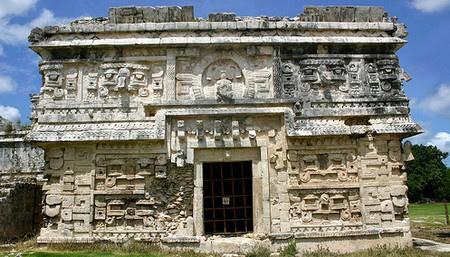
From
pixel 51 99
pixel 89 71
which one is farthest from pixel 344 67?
pixel 51 99

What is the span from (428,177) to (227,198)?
42.5 metres

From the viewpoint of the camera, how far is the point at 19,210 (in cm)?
1366

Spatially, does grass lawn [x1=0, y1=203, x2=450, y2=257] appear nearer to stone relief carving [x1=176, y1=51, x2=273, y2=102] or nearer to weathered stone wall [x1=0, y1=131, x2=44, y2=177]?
stone relief carving [x1=176, y1=51, x2=273, y2=102]

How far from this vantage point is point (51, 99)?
11.5 meters

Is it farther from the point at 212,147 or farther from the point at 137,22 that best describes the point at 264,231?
the point at 137,22

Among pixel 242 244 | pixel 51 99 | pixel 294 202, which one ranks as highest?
pixel 51 99

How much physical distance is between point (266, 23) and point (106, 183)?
586 centimetres

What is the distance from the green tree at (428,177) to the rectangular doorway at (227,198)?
40.0m

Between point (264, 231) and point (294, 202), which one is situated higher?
point (294, 202)

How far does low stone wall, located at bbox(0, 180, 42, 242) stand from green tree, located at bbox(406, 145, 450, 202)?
40.9 m

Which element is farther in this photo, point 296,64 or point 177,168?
point 296,64

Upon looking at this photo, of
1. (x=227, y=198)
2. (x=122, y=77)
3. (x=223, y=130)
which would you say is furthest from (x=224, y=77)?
(x=227, y=198)

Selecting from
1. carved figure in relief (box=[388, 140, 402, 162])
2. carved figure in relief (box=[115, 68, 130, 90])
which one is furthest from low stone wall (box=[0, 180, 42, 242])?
carved figure in relief (box=[388, 140, 402, 162])

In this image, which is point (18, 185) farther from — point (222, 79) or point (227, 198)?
point (222, 79)
